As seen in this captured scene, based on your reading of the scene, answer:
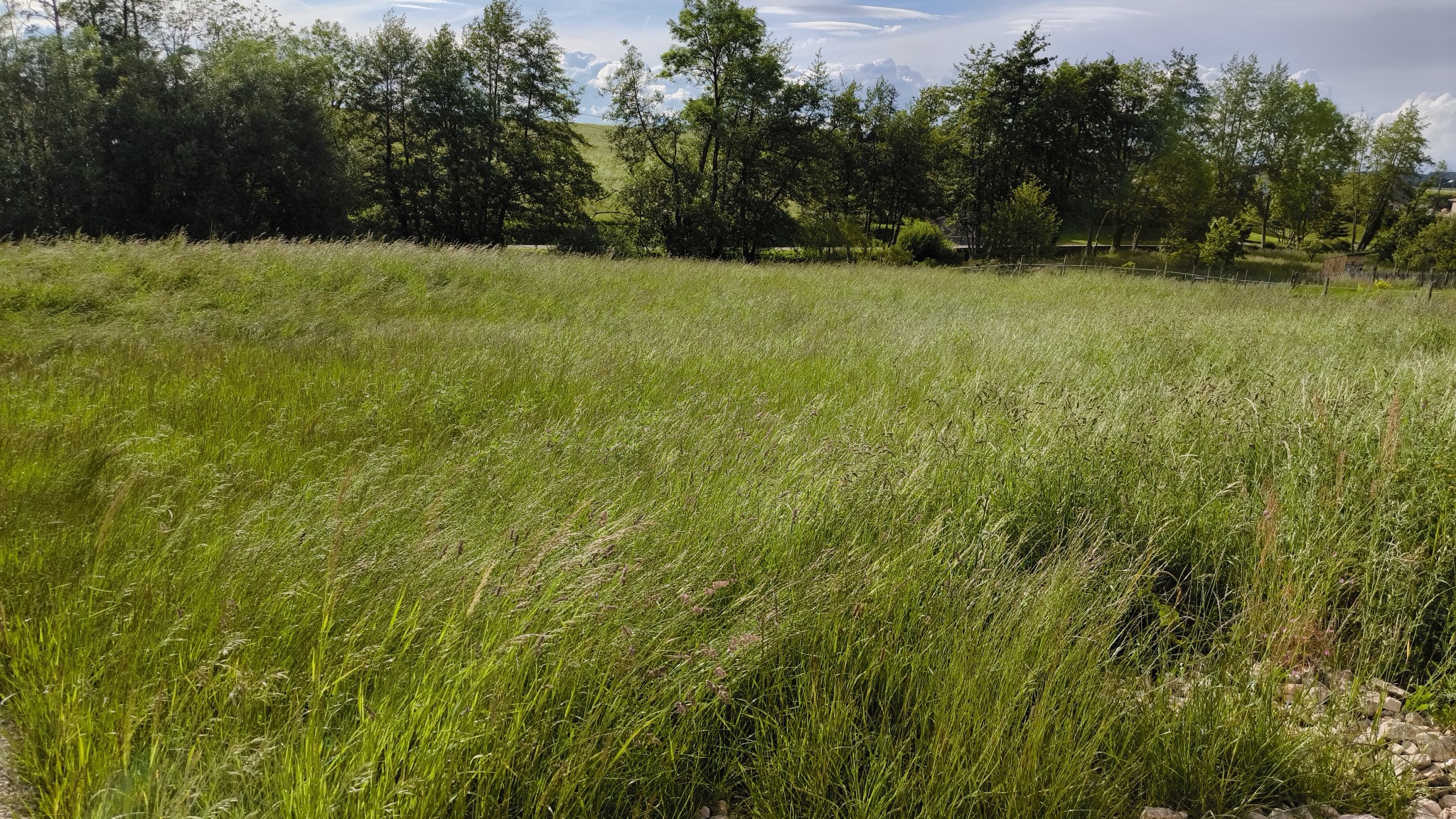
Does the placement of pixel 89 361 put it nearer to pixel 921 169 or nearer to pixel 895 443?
pixel 895 443

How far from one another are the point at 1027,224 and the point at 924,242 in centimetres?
673

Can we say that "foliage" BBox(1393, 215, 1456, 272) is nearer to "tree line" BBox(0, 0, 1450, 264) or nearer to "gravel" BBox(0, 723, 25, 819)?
"tree line" BBox(0, 0, 1450, 264)

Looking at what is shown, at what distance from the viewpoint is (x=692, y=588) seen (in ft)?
9.53

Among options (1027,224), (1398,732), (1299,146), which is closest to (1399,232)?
(1299,146)

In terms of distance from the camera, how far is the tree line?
21.2 metres

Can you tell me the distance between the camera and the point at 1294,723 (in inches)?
103

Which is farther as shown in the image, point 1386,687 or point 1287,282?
point 1287,282

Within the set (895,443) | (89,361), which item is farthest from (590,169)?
(895,443)

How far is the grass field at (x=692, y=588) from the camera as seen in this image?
2160 mm

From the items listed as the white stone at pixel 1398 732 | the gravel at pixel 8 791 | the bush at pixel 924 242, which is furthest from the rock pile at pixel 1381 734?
the bush at pixel 924 242

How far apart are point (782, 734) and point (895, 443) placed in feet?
8.44

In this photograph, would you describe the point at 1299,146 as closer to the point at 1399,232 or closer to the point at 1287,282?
the point at 1399,232

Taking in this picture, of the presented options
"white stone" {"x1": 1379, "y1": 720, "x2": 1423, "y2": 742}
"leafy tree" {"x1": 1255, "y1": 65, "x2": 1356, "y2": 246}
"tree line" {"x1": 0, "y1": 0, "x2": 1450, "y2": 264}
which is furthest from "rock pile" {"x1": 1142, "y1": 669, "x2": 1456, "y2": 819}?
"leafy tree" {"x1": 1255, "y1": 65, "x2": 1356, "y2": 246}

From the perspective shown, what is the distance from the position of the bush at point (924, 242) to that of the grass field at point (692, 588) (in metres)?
34.6
